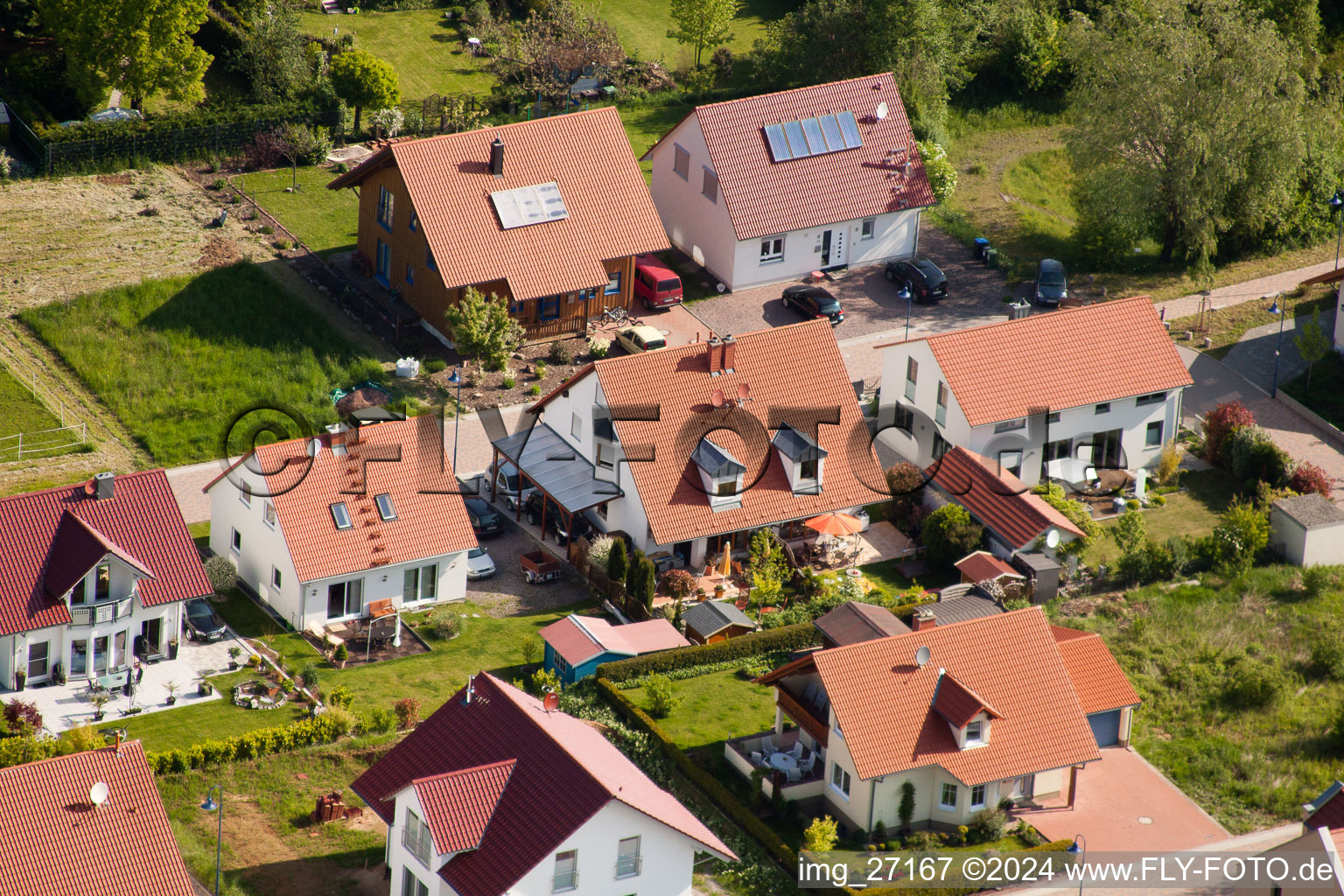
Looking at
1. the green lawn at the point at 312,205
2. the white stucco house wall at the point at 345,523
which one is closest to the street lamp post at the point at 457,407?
the white stucco house wall at the point at 345,523

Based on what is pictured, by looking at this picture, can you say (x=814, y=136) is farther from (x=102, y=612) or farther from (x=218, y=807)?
(x=218, y=807)

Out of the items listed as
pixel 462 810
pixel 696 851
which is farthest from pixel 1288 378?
pixel 462 810

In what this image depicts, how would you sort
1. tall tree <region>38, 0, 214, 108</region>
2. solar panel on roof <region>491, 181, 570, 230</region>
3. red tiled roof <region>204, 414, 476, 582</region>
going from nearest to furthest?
red tiled roof <region>204, 414, 476, 582</region> → solar panel on roof <region>491, 181, 570, 230</region> → tall tree <region>38, 0, 214, 108</region>

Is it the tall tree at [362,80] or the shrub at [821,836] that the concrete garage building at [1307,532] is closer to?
the shrub at [821,836]

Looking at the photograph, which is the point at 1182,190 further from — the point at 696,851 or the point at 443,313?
the point at 696,851

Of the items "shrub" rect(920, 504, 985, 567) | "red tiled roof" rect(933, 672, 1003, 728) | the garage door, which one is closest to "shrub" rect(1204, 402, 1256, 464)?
"shrub" rect(920, 504, 985, 567)

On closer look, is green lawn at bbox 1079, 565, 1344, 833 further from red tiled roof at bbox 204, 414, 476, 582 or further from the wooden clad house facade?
the wooden clad house facade

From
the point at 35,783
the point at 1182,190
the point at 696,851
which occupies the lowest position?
the point at 696,851
